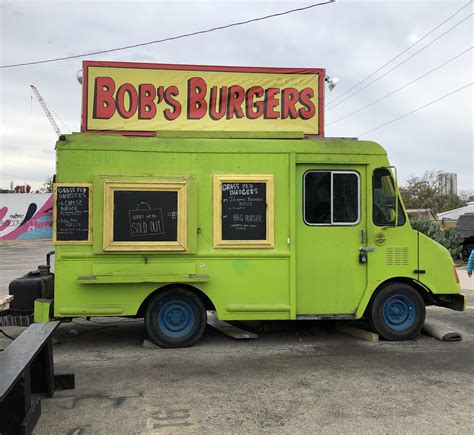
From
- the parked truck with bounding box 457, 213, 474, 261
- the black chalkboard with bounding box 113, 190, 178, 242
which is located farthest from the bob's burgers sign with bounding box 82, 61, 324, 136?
the parked truck with bounding box 457, 213, 474, 261

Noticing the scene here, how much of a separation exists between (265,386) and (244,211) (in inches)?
88.4

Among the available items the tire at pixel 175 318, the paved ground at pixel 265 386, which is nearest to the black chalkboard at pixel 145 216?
the tire at pixel 175 318

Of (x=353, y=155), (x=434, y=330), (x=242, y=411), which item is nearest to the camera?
(x=242, y=411)

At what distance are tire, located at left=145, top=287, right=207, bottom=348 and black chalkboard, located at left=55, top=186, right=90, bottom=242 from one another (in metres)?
1.27

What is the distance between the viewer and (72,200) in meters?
5.91

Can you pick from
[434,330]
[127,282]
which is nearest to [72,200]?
[127,282]

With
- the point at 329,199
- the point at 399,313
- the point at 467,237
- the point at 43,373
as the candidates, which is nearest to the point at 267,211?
the point at 329,199

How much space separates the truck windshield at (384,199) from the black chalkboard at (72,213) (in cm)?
378

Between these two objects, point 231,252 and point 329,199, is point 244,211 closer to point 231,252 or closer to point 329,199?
point 231,252

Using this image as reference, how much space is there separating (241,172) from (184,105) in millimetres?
1409

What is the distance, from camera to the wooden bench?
135 inches

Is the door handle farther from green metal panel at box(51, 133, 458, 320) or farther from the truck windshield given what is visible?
the truck windshield

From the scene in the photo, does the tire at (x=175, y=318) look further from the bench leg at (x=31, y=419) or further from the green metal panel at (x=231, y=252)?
the bench leg at (x=31, y=419)

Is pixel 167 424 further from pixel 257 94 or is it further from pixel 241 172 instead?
pixel 257 94
